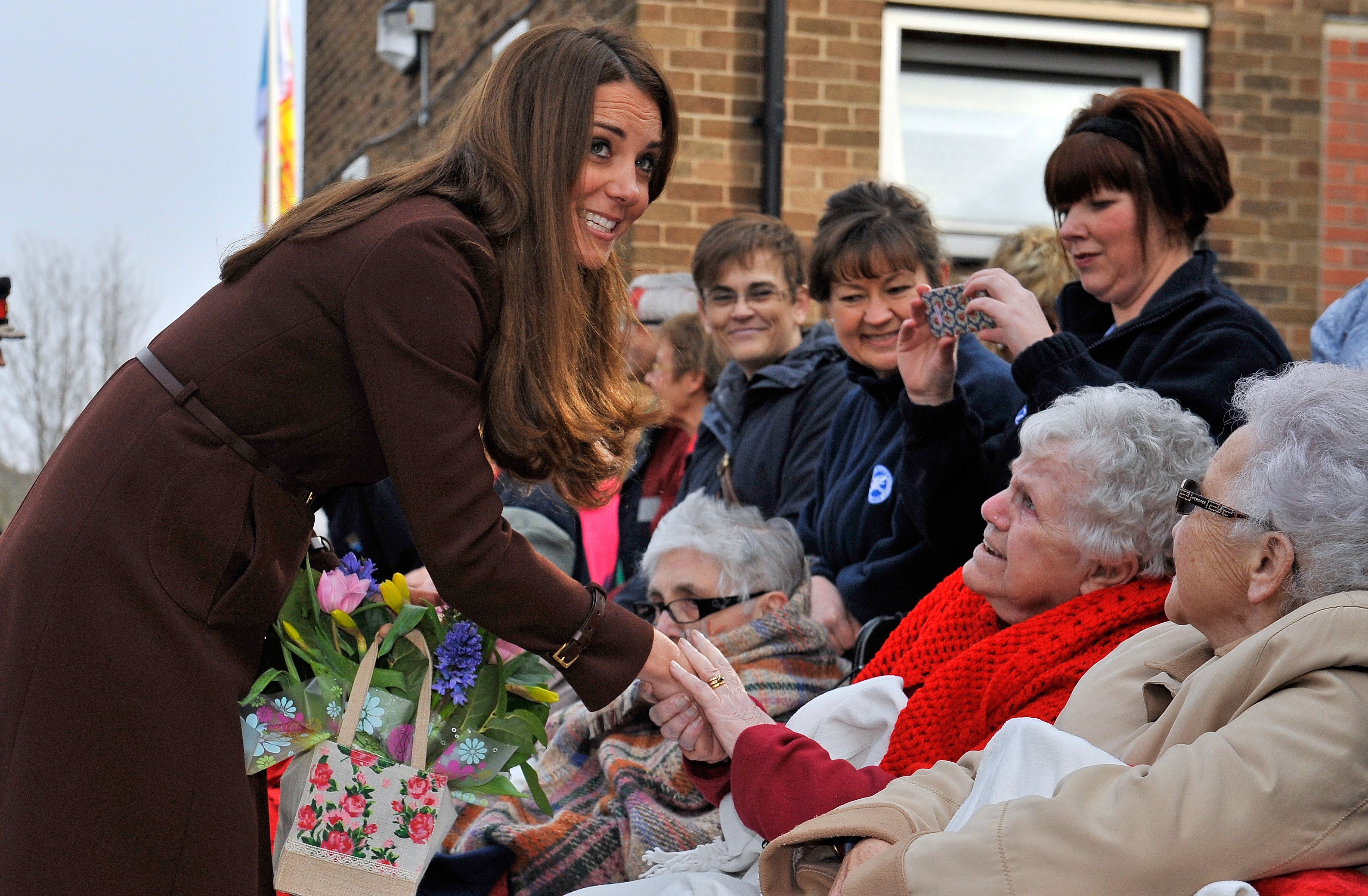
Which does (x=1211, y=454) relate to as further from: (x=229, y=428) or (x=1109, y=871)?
(x=229, y=428)

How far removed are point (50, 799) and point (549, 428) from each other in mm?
970

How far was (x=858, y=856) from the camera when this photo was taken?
7.21ft

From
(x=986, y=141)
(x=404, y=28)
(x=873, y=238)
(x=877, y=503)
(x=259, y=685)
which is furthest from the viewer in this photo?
(x=404, y=28)

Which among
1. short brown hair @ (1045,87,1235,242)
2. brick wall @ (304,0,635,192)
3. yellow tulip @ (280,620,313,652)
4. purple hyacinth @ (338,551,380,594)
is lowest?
yellow tulip @ (280,620,313,652)

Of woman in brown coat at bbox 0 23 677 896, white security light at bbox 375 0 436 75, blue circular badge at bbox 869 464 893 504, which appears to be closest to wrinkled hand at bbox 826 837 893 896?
woman in brown coat at bbox 0 23 677 896

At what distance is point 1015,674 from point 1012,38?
5020 millimetres

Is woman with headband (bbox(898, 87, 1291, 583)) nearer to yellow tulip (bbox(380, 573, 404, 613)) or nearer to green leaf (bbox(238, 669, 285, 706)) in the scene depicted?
yellow tulip (bbox(380, 573, 404, 613))

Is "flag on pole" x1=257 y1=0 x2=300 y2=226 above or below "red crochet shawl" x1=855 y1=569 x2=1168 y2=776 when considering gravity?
above

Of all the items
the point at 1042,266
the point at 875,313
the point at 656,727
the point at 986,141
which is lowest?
the point at 656,727

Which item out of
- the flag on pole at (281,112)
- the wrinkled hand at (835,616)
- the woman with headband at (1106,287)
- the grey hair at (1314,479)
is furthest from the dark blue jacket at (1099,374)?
the flag on pole at (281,112)

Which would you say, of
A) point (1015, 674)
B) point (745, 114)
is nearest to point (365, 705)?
point (1015, 674)

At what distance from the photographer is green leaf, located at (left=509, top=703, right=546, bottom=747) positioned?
107 inches

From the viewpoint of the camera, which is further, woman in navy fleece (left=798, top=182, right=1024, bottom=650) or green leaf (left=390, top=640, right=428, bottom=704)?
woman in navy fleece (left=798, top=182, right=1024, bottom=650)

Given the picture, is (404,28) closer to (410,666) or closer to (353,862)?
(410,666)
